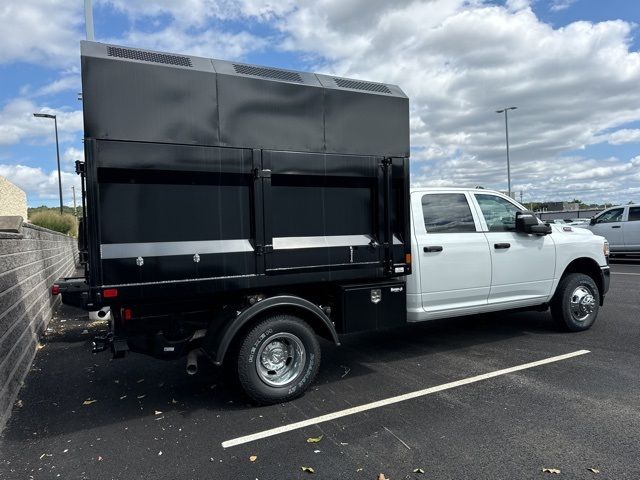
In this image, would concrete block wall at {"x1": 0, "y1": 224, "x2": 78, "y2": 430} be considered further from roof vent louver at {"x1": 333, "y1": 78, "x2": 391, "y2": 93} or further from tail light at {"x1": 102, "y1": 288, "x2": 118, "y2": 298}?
roof vent louver at {"x1": 333, "y1": 78, "x2": 391, "y2": 93}

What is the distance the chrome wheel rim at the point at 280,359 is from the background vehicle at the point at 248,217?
13mm

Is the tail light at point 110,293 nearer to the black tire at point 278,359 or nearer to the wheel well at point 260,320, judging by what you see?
the wheel well at point 260,320

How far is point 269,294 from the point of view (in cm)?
461

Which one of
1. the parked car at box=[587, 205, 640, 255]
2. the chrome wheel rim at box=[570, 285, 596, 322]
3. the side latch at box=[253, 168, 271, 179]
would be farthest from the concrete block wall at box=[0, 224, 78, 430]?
the parked car at box=[587, 205, 640, 255]

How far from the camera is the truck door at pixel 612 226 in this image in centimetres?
1669

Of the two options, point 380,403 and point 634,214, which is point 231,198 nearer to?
point 380,403

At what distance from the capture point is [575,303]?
6.82 metres

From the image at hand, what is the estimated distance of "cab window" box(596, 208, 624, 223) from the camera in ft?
55.5

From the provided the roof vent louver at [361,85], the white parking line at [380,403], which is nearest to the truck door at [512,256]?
the white parking line at [380,403]

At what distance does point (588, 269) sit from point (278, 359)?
5105 mm

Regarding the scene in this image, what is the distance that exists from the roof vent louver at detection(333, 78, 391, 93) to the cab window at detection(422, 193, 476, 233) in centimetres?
139

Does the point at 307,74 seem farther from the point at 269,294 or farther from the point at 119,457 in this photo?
the point at 119,457

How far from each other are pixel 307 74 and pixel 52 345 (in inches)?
217

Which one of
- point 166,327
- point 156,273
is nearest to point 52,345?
point 166,327
